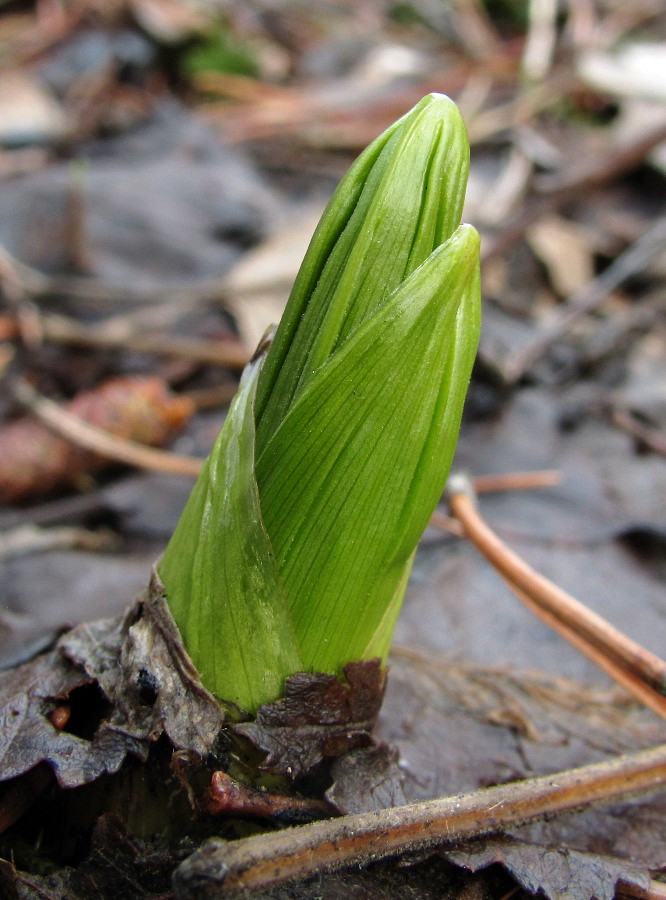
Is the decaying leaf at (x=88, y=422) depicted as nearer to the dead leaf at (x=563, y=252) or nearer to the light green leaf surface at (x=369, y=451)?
the light green leaf surface at (x=369, y=451)

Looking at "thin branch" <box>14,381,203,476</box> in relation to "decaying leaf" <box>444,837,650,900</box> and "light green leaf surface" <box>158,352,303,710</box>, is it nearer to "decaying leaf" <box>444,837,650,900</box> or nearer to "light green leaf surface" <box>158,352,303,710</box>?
"light green leaf surface" <box>158,352,303,710</box>

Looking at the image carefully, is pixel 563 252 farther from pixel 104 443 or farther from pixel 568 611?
pixel 568 611

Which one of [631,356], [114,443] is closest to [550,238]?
[631,356]

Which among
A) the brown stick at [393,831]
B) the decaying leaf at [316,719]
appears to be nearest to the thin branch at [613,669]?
the brown stick at [393,831]

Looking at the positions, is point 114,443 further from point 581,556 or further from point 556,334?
point 556,334

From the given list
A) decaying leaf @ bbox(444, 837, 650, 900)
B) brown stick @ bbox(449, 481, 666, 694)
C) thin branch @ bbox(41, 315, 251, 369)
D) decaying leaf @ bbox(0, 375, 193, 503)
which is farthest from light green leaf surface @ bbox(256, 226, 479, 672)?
thin branch @ bbox(41, 315, 251, 369)

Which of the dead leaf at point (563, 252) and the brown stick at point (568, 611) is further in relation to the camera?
the dead leaf at point (563, 252)

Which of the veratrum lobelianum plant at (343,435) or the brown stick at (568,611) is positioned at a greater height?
the veratrum lobelianum plant at (343,435)
